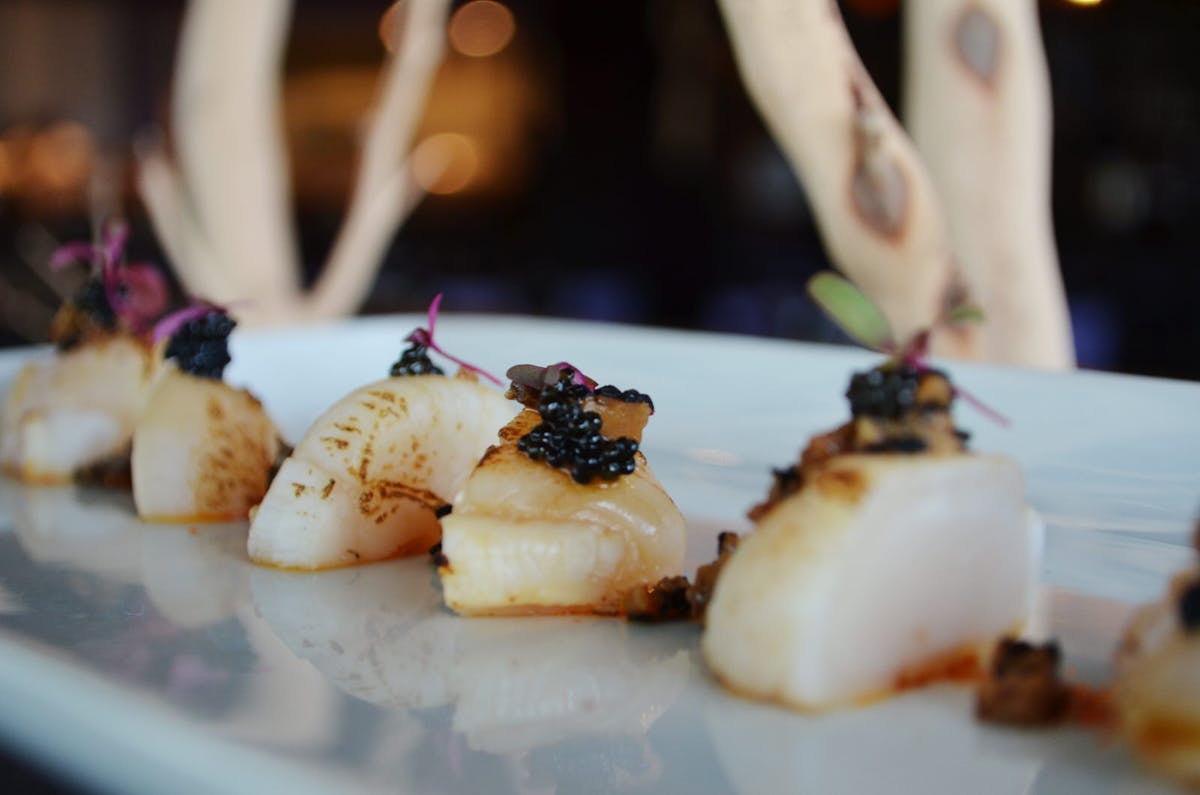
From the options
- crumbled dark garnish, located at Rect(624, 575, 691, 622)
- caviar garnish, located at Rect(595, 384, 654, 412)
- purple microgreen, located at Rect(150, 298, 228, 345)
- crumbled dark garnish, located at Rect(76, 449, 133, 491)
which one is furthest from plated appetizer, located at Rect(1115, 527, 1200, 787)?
crumbled dark garnish, located at Rect(76, 449, 133, 491)

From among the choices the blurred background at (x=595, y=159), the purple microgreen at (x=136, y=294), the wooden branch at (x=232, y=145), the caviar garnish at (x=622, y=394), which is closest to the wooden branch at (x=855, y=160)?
the caviar garnish at (x=622, y=394)

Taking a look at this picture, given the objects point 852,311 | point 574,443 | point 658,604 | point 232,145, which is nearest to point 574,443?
point 574,443

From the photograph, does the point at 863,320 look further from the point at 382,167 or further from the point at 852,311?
the point at 382,167

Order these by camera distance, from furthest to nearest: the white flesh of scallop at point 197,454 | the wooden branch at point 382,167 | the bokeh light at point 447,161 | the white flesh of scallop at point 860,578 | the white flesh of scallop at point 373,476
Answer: the bokeh light at point 447,161 < the wooden branch at point 382,167 < the white flesh of scallop at point 197,454 < the white flesh of scallop at point 373,476 < the white flesh of scallop at point 860,578

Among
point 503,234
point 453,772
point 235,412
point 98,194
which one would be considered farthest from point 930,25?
point 503,234

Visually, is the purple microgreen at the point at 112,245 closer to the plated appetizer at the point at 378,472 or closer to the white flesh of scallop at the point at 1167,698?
the plated appetizer at the point at 378,472

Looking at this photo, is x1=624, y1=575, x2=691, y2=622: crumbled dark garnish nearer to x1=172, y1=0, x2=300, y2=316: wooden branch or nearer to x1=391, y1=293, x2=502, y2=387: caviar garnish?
x1=391, y1=293, x2=502, y2=387: caviar garnish
